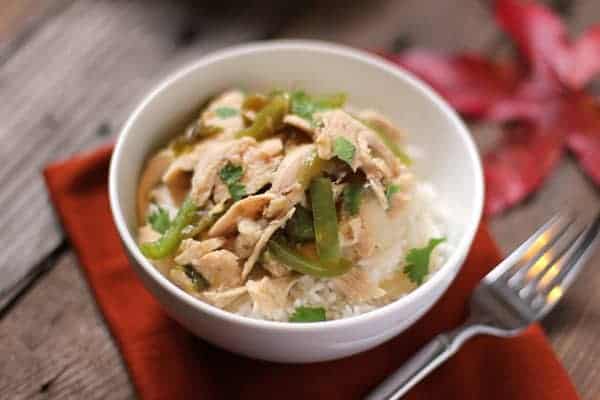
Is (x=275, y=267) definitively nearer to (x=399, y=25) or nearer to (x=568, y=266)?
(x=568, y=266)

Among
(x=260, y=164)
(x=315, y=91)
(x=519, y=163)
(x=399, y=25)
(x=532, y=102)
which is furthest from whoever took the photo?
(x=399, y=25)

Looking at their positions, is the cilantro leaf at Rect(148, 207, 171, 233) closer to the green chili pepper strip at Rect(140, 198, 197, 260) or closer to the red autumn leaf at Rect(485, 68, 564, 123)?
the green chili pepper strip at Rect(140, 198, 197, 260)

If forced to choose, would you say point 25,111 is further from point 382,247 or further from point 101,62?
point 382,247

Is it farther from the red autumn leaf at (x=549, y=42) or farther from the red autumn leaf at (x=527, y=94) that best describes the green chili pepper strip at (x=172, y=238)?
the red autumn leaf at (x=549, y=42)

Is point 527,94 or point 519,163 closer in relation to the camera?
point 519,163

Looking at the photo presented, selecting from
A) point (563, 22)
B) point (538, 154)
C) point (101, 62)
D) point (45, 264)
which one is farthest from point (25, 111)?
point (563, 22)

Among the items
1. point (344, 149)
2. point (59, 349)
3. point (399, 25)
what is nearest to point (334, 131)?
point (344, 149)
